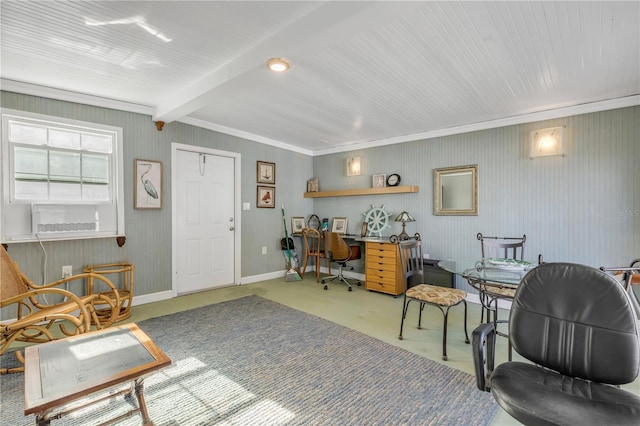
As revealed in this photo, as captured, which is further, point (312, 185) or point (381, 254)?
point (312, 185)

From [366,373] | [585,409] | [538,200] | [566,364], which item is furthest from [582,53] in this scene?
[366,373]

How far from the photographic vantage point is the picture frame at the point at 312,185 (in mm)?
5852

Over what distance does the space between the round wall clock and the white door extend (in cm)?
254

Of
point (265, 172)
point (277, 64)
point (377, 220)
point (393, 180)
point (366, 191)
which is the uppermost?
point (277, 64)

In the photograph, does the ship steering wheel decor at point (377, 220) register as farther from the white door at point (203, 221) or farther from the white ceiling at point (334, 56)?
the white door at point (203, 221)

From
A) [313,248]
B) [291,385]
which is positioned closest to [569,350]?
[291,385]

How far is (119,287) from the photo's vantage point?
3.54m

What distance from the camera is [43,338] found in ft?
8.64

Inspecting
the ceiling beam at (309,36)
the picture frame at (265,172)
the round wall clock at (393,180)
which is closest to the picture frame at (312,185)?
the picture frame at (265,172)

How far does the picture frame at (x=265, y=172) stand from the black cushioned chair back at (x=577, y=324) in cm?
418

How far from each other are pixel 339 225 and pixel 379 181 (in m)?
1.13

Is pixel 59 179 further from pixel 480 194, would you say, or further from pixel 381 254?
pixel 480 194

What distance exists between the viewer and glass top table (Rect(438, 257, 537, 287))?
85.1 inches

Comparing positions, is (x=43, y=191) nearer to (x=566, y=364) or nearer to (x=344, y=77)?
(x=344, y=77)
